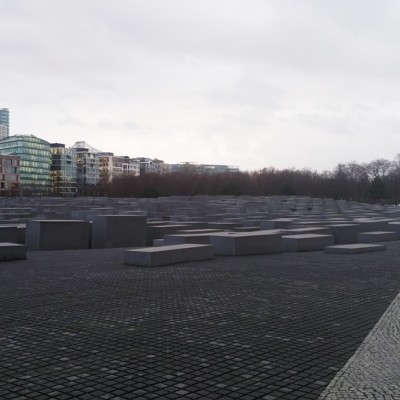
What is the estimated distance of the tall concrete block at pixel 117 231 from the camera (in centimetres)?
1612

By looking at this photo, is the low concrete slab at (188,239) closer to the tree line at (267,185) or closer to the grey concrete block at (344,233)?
the grey concrete block at (344,233)

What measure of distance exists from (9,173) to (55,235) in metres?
111

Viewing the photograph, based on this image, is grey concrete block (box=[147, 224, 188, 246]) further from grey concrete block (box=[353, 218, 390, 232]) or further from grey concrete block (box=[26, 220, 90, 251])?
grey concrete block (box=[353, 218, 390, 232])

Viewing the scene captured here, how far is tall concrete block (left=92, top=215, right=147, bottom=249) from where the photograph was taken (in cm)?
1612

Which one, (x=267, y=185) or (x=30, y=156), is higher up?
(x=30, y=156)

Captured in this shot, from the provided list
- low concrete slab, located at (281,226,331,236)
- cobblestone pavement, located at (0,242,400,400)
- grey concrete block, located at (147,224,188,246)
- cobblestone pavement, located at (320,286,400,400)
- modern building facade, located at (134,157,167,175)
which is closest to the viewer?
cobblestone pavement, located at (320,286,400,400)

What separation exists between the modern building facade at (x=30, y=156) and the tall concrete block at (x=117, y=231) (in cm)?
11398

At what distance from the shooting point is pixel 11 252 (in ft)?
39.2

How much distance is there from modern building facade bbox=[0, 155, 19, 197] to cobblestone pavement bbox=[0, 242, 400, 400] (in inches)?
4479

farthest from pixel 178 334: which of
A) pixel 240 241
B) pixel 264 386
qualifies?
pixel 240 241

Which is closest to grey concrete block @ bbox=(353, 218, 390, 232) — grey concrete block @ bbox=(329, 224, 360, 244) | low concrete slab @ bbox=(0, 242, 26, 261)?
grey concrete block @ bbox=(329, 224, 360, 244)

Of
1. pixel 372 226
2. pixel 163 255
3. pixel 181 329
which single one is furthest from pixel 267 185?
pixel 181 329

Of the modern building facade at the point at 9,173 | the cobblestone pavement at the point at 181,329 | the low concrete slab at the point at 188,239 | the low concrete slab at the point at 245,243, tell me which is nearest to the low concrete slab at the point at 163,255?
the cobblestone pavement at the point at 181,329

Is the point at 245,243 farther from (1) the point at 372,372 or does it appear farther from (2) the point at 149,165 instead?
(2) the point at 149,165
